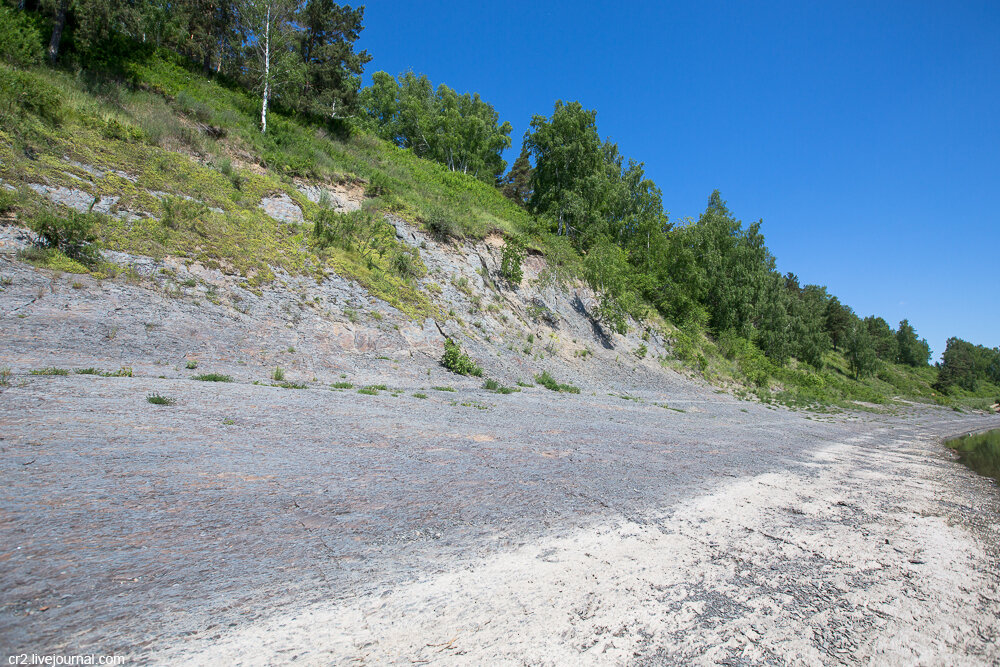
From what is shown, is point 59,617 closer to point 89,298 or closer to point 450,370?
point 89,298

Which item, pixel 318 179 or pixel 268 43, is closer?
pixel 318 179

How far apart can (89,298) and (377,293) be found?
7168mm

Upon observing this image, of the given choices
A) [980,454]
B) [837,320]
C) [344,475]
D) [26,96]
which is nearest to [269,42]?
[26,96]

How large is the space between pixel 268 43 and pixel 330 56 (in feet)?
11.6

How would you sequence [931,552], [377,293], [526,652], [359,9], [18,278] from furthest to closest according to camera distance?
[359,9]
[377,293]
[18,278]
[931,552]
[526,652]

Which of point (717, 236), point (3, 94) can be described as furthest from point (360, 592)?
point (717, 236)

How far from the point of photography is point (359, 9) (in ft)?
78.8

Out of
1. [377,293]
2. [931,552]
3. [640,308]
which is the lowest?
[931,552]

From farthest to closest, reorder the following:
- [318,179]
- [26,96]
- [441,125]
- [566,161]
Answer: [441,125] → [566,161] → [318,179] → [26,96]

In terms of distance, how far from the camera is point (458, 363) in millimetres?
13016

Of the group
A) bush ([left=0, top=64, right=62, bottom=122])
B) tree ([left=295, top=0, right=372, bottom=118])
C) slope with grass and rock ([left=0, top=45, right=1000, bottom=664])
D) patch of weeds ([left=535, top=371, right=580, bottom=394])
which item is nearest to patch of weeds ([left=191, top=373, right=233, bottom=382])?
slope with grass and rock ([left=0, top=45, right=1000, bottom=664])

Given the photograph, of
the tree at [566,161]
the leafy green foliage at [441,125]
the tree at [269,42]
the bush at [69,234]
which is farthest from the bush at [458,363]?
the leafy green foliage at [441,125]

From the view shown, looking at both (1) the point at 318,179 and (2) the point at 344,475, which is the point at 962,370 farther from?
(2) the point at 344,475

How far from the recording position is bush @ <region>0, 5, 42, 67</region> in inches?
545
